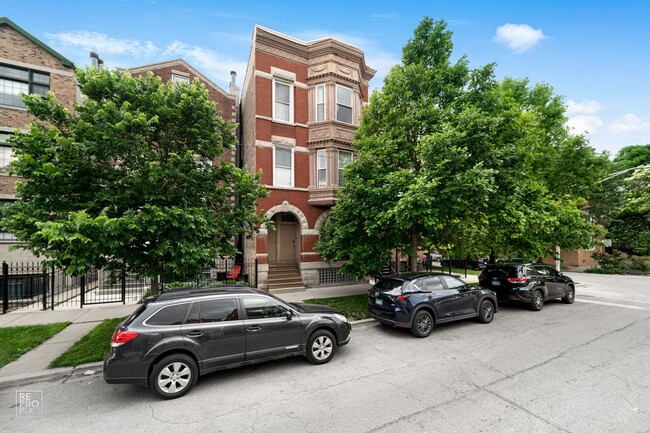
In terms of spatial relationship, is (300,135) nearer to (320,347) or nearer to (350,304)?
(350,304)

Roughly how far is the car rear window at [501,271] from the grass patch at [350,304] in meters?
5.16

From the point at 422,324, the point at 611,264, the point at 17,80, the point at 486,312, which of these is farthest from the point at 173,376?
the point at 611,264

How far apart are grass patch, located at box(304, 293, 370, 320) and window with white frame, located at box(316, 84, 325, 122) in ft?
29.6

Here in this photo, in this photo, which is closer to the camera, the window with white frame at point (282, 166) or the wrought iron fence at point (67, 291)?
the wrought iron fence at point (67, 291)

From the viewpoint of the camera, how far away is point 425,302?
24.8 feet

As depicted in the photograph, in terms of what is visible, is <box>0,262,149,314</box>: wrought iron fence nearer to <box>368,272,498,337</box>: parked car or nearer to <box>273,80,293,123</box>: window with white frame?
<box>368,272,498,337</box>: parked car

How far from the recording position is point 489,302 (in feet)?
28.9

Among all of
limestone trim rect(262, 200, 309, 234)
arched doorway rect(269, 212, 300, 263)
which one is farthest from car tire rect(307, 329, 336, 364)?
arched doorway rect(269, 212, 300, 263)

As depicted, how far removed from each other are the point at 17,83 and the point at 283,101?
1359 cm

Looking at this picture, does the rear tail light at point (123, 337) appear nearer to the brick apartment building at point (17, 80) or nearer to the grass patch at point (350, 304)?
the grass patch at point (350, 304)

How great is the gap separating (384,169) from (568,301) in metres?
9.68

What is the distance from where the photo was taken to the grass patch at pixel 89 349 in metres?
5.77

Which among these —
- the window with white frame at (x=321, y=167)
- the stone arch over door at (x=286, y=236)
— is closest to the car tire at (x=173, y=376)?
the stone arch over door at (x=286, y=236)

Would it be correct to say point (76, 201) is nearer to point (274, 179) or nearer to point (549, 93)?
point (274, 179)
